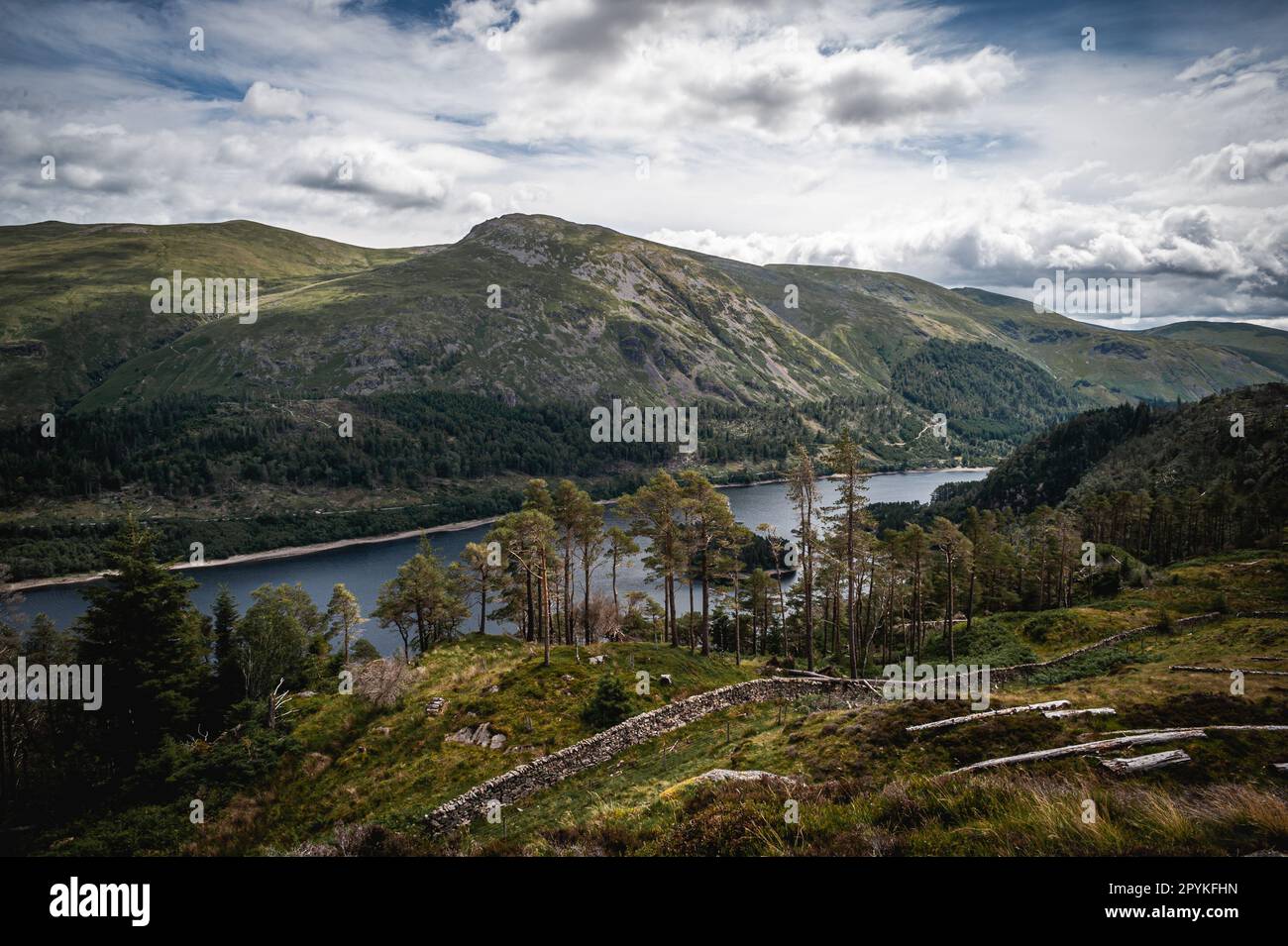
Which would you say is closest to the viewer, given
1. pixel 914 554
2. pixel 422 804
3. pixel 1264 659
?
pixel 422 804

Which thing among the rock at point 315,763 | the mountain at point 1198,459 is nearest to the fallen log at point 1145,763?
the rock at point 315,763

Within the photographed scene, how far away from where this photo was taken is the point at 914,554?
57031 mm

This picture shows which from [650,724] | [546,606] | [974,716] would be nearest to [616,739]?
[650,724]

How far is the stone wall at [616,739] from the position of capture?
2685cm

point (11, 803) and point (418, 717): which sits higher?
point (418, 717)

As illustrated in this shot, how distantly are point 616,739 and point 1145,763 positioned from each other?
73.4 ft

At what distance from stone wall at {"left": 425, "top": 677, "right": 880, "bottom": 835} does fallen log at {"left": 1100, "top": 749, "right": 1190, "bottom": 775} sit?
21653 millimetres

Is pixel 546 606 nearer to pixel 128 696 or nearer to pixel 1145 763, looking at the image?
pixel 128 696

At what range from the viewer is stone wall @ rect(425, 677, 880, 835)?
26.9 m

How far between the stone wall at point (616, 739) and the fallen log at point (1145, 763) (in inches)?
852
